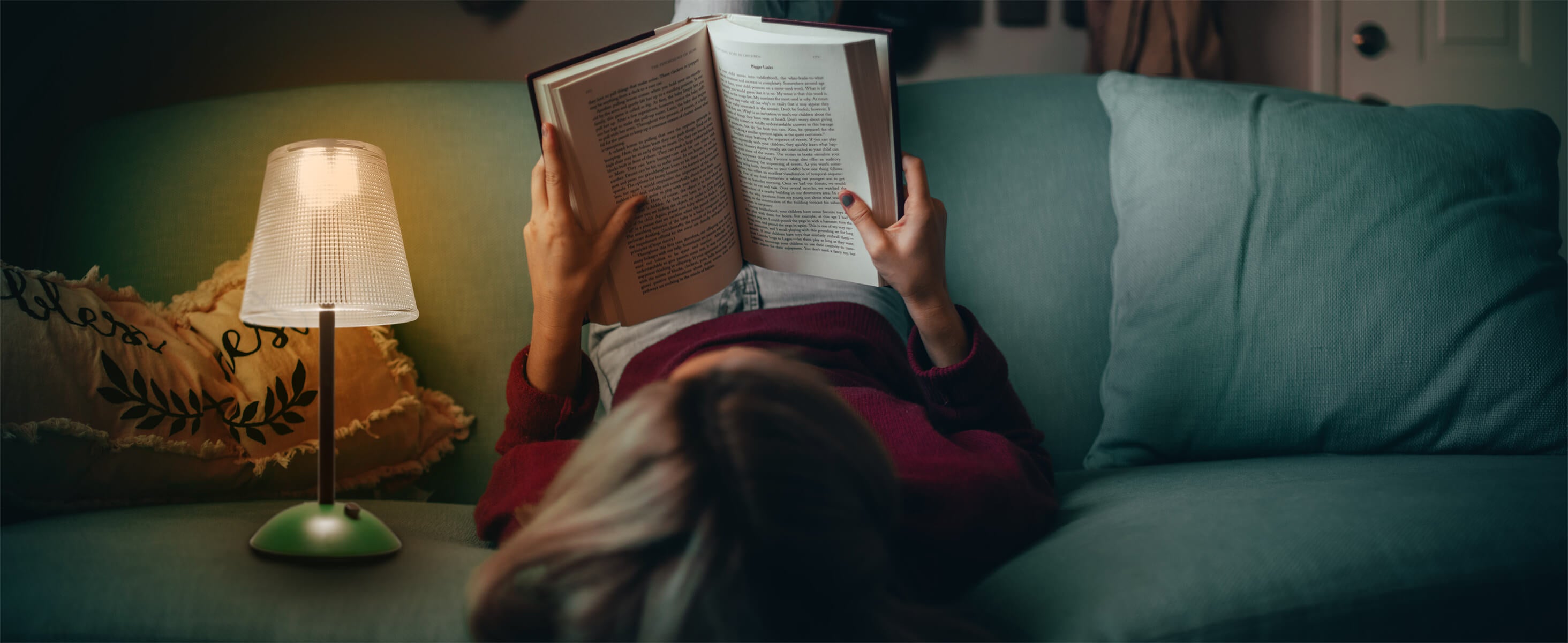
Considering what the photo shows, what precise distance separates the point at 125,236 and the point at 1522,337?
164 cm

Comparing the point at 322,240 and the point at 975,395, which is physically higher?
the point at 322,240

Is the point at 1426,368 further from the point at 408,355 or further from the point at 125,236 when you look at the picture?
the point at 125,236

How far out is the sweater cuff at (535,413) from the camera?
2.48 feet

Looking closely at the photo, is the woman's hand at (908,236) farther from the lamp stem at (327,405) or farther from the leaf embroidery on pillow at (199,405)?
the leaf embroidery on pillow at (199,405)

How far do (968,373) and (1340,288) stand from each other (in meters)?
0.45

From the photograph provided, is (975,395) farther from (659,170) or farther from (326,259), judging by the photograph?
(326,259)

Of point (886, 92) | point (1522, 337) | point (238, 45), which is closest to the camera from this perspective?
point (886, 92)

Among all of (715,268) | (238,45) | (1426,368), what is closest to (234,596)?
(715,268)

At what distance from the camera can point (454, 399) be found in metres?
1.00

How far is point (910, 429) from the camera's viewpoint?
655 mm

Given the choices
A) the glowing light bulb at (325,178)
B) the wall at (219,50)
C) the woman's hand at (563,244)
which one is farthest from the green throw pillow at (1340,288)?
the wall at (219,50)

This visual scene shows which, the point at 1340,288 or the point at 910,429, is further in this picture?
the point at 1340,288

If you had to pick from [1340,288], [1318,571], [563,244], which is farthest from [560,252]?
[1340,288]

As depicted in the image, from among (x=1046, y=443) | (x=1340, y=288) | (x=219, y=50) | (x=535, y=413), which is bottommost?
(x=1046, y=443)
